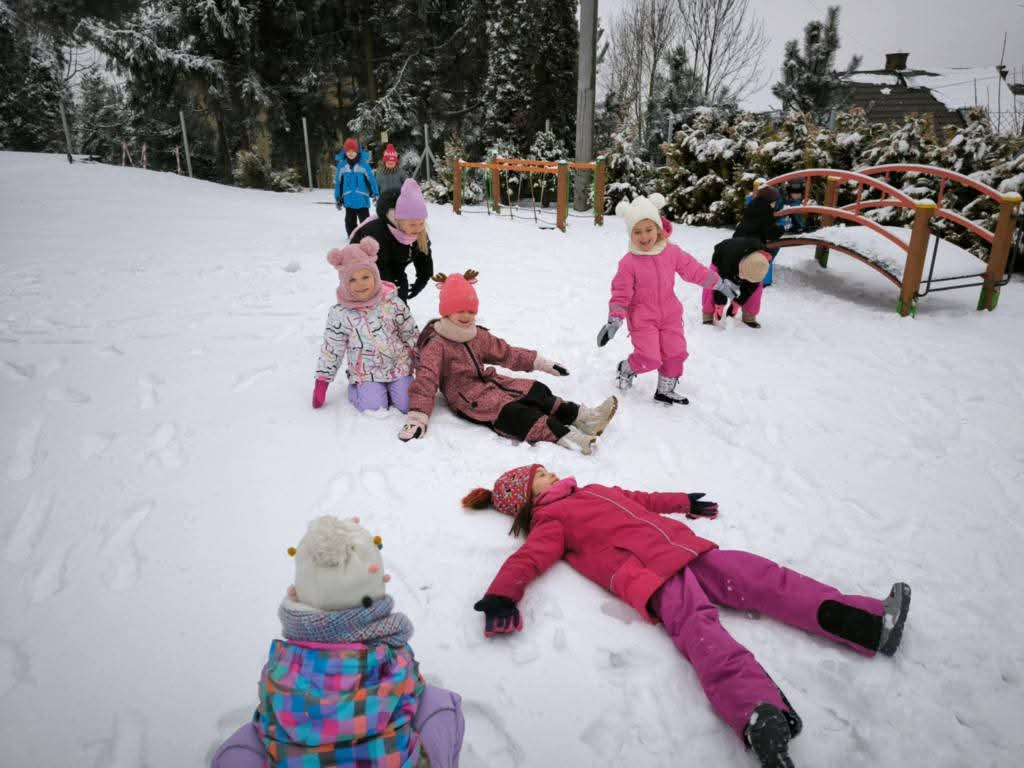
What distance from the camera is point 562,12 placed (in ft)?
57.6

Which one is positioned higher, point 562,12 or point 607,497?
point 562,12

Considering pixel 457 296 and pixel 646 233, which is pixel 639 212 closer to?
pixel 646 233

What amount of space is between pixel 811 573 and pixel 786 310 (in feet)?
14.1

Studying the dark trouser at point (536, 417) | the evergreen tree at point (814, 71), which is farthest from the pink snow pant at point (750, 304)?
the evergreen tree at point (814, 71)

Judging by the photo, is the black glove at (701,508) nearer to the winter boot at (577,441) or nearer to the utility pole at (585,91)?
the winter boot at (577,441)

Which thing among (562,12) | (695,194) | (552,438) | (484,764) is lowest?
(484,764)

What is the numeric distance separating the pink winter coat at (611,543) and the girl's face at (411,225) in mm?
2459

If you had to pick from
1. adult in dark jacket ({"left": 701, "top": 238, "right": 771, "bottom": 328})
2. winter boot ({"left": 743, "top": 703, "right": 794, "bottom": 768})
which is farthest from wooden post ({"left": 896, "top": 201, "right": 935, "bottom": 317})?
winter boot ({"left": 743, "top": 703, "right": 794, "bottom": 768})

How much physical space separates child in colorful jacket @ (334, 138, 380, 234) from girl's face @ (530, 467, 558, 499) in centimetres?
655

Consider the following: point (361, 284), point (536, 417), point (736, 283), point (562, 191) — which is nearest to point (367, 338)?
point (361, 284)

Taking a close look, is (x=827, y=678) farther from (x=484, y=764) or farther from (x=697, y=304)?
(x=697, y=304)

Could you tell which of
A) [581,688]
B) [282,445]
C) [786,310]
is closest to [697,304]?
[786,310]

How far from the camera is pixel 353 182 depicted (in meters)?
8.34

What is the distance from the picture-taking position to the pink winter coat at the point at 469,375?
3684mm
